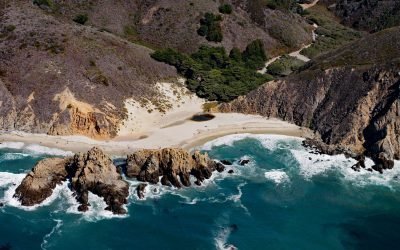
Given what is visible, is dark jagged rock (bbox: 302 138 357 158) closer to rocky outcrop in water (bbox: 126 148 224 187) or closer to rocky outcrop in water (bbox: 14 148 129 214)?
rocky outcrop in water (bbox: 126 148 224 187)

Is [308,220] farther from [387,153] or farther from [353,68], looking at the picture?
[353,68]

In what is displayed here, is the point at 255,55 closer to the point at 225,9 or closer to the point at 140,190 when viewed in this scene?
the point at 225,9

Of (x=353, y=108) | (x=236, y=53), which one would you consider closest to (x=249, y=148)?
(x=353, y=108)

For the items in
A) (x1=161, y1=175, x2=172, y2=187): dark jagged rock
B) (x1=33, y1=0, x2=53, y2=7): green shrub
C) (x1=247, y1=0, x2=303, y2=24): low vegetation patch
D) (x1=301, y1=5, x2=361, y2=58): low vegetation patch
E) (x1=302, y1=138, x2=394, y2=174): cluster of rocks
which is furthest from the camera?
(x1=247, y1=0, x2=303, y2=24): low vegetation patch

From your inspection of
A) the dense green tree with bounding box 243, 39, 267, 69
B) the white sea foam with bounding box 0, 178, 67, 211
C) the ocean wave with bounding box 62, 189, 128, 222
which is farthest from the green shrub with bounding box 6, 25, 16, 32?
the ocean wave with bounding box 62, 189, 128, 222

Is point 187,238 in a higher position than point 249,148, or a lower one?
lower

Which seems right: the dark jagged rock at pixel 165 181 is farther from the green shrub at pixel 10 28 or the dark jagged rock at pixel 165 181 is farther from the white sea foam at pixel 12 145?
the green shrub at pixel 10 28

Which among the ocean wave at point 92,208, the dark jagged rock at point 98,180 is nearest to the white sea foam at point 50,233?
the ocean wave at point 92,208
